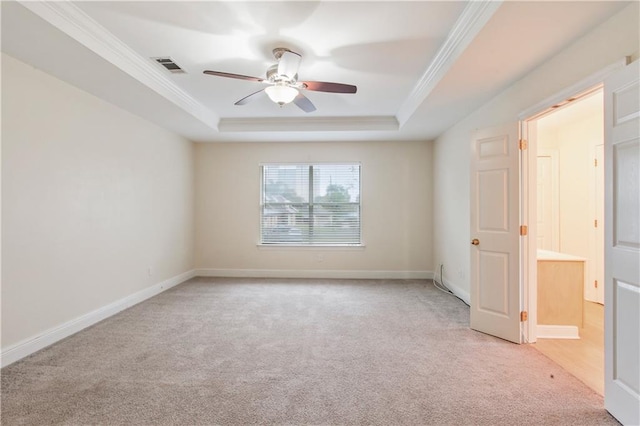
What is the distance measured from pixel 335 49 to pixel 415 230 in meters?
3.74

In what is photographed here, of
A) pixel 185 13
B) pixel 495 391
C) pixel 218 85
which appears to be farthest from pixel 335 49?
pixel 495 391

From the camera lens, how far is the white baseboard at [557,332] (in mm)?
3049

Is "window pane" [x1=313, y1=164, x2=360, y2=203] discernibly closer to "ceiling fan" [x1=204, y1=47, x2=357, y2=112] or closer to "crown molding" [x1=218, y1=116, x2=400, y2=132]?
"crown molding" [x1=218, y1=116, x2=400, y2=132]

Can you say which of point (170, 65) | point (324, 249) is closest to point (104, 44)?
point (170, 65)

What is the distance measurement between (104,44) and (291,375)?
3.07 meters

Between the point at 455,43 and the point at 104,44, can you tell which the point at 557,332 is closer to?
the point at 455,43

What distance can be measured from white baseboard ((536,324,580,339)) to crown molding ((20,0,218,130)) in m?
4.67

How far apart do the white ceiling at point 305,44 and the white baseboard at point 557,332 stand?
247 centimetres

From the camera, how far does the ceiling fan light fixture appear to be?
2.73 m

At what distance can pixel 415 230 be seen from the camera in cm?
562

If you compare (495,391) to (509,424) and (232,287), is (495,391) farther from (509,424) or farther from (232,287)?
(232,287)

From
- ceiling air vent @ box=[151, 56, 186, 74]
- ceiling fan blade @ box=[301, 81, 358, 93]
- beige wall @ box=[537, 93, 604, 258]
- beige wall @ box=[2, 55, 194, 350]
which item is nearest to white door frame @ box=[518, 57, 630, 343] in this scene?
ceiling fan blade @ box=[301, 81, 358, 93]

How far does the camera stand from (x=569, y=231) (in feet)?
14.8

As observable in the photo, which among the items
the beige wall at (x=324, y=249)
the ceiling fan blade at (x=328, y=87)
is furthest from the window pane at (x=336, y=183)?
the ceiling fan blade at (x=328, y=87)
